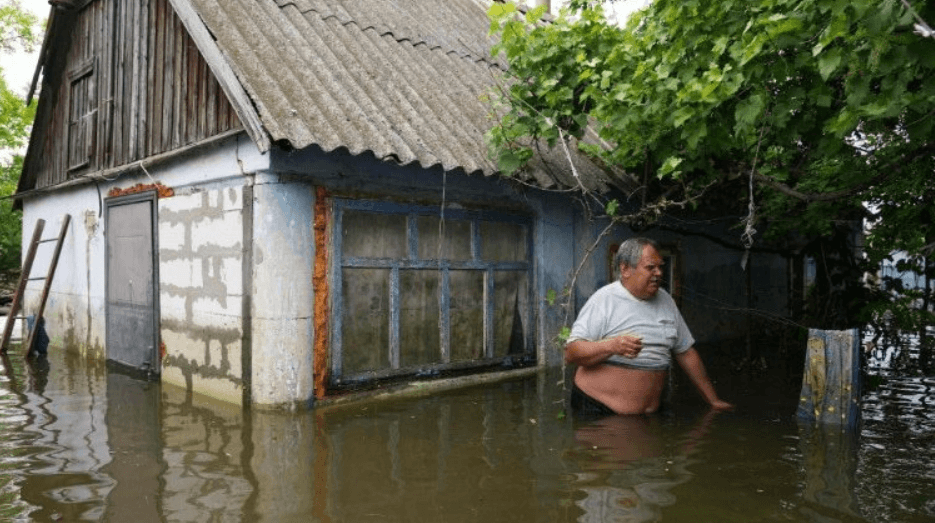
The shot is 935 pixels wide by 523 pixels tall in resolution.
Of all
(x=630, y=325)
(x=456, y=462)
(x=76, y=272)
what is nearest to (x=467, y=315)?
(x=630, y=325)

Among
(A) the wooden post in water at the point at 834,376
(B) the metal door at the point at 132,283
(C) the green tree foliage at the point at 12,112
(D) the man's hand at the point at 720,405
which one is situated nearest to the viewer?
(A) the wooden post in water at the point at 834,376

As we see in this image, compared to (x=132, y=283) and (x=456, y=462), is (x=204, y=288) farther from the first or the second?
(x=456, y=462)

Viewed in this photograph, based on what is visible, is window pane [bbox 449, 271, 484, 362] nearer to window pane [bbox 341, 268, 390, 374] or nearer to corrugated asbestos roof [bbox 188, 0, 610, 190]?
window pane [bbox 341, 268, 390, 374]

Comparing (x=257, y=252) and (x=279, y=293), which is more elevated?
(x=257, y=252)

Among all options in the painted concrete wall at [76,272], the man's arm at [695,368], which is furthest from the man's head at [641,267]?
the painted concrete wall at [76,272]

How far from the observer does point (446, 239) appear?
27.8 ft

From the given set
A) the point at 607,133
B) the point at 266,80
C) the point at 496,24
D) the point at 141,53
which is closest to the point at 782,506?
the point at 607,133

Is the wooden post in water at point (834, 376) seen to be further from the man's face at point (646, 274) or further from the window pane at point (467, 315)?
the window pane at point (467, 315)

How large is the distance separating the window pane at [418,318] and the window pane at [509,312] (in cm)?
99

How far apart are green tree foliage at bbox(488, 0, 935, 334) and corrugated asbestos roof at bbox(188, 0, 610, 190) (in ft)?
2.45

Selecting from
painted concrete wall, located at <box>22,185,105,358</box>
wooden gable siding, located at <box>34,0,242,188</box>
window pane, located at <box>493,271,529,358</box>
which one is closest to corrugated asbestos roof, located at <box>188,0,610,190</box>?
wooden gable siding, located at <box>34,0,242,188</box>

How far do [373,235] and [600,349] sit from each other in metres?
3.20

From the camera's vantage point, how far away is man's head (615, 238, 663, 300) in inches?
224

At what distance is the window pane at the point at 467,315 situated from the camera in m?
8.56
